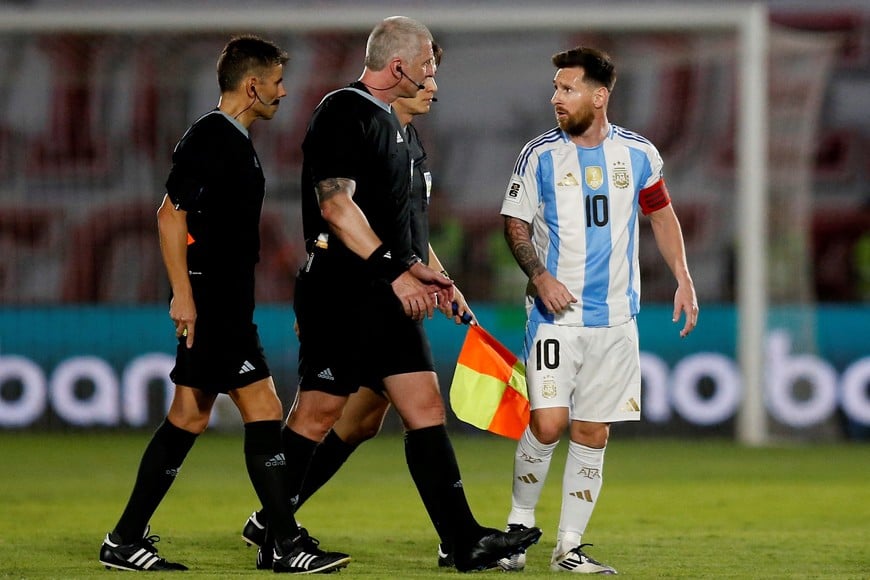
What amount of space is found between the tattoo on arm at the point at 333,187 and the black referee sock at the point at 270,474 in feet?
2.63

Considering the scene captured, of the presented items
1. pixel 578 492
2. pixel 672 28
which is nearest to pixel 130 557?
pixel 578 492

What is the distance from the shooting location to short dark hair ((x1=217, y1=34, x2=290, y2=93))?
5.16 m

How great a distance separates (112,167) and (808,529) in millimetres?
7107

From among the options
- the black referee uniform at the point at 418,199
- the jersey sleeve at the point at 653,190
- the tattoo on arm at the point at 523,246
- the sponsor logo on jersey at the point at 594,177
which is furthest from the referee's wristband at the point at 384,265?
the jersey sleeve at the point at 653,190

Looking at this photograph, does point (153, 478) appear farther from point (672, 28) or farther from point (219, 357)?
point (672, 28)

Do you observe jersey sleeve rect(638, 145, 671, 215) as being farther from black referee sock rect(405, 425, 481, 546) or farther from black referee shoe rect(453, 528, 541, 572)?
black referee shoe rect(453, 528, 541, 572)

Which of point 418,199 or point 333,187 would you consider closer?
point 333,187

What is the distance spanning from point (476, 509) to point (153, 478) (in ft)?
8.15

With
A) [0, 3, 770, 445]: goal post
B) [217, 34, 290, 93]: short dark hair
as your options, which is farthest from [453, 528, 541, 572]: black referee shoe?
[0, 3, 770, 445]: goal post

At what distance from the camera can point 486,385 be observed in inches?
210

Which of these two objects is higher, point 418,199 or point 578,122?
point 578,122

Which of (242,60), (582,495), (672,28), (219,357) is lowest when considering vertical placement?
(582,495)

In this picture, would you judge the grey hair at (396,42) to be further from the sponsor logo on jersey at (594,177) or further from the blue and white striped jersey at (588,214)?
the sponsor logo on jersey at (594,177)

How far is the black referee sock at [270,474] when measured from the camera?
16.5 ft
